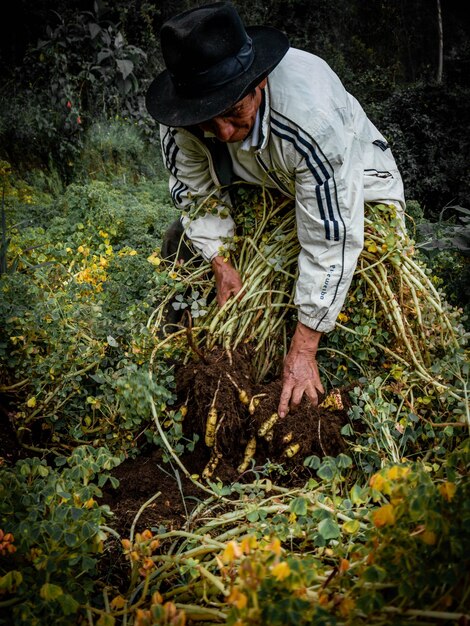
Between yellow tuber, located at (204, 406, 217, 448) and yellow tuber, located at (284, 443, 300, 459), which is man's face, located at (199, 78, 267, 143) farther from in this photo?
yellow tuber, located at (284, 443, 300, 459)

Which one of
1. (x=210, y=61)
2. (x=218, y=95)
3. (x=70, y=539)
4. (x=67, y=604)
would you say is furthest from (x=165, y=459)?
(x=210, y=61)

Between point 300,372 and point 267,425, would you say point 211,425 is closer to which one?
point 267,425

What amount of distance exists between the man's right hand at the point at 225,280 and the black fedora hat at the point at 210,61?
68cm

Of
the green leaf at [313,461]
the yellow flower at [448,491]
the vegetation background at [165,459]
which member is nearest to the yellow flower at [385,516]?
the vegetation background at [165,459]

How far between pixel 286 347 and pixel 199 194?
2.85 ft

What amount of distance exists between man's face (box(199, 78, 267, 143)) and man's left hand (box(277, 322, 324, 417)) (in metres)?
0.80

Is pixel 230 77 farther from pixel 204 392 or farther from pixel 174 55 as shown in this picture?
pixel 204 392

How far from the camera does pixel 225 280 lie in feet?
8.59

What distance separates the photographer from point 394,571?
1196mm

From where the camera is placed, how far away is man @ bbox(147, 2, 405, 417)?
213 cm

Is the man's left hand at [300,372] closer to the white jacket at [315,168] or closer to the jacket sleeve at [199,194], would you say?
the white jacket at [315,168]

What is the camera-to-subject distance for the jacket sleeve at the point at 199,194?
2.70 meters

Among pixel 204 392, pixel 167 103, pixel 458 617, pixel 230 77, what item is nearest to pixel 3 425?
pixel 204 392

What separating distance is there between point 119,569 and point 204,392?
673 mm
